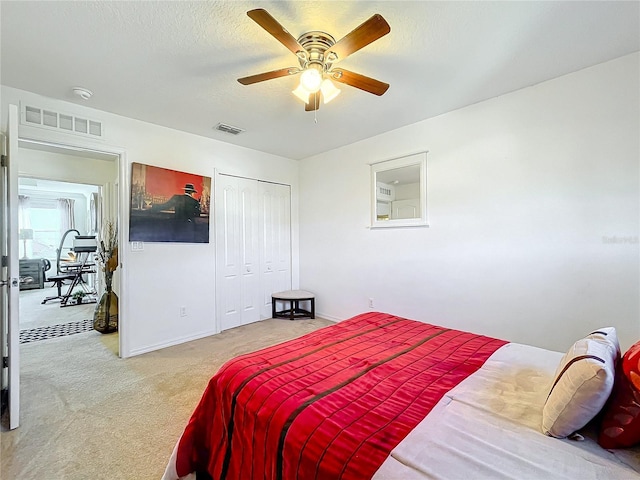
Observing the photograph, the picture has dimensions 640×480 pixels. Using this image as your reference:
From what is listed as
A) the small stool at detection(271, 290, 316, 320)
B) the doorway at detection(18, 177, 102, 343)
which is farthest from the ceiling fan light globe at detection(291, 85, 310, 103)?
the doorway at detection(18, 177, 102, 343)

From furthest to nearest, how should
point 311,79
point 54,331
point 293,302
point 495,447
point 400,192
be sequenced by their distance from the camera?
point 293,302 → point 54,331 → point 400,192 → point 311,79 → point 495,447

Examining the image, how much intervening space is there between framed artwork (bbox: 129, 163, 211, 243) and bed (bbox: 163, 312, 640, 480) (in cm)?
238

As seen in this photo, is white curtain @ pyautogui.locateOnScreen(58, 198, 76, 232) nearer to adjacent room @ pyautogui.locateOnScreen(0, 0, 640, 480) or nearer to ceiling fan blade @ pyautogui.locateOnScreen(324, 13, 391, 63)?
adjacent room @ pyautogui.locateOnScreen(0, 0, 640, 480)

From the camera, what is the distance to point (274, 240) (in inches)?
180

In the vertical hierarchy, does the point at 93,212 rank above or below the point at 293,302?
above

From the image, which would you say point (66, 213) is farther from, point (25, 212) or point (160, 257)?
point (160, 257)

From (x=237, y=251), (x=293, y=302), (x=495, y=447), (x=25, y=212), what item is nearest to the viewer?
(x=495, y=447)

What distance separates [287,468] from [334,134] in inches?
136

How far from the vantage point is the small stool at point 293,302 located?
14.1 feet

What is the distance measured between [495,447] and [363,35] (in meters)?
1.88

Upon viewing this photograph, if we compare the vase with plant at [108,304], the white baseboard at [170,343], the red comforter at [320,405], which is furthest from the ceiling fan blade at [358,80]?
the vase with plant at [108,304]

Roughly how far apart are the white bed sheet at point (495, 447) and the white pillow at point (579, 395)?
1.9 inches

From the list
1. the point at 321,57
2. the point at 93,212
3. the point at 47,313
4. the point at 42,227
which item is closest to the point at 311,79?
the point at 321,57

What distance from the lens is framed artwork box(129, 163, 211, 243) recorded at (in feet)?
10.3
